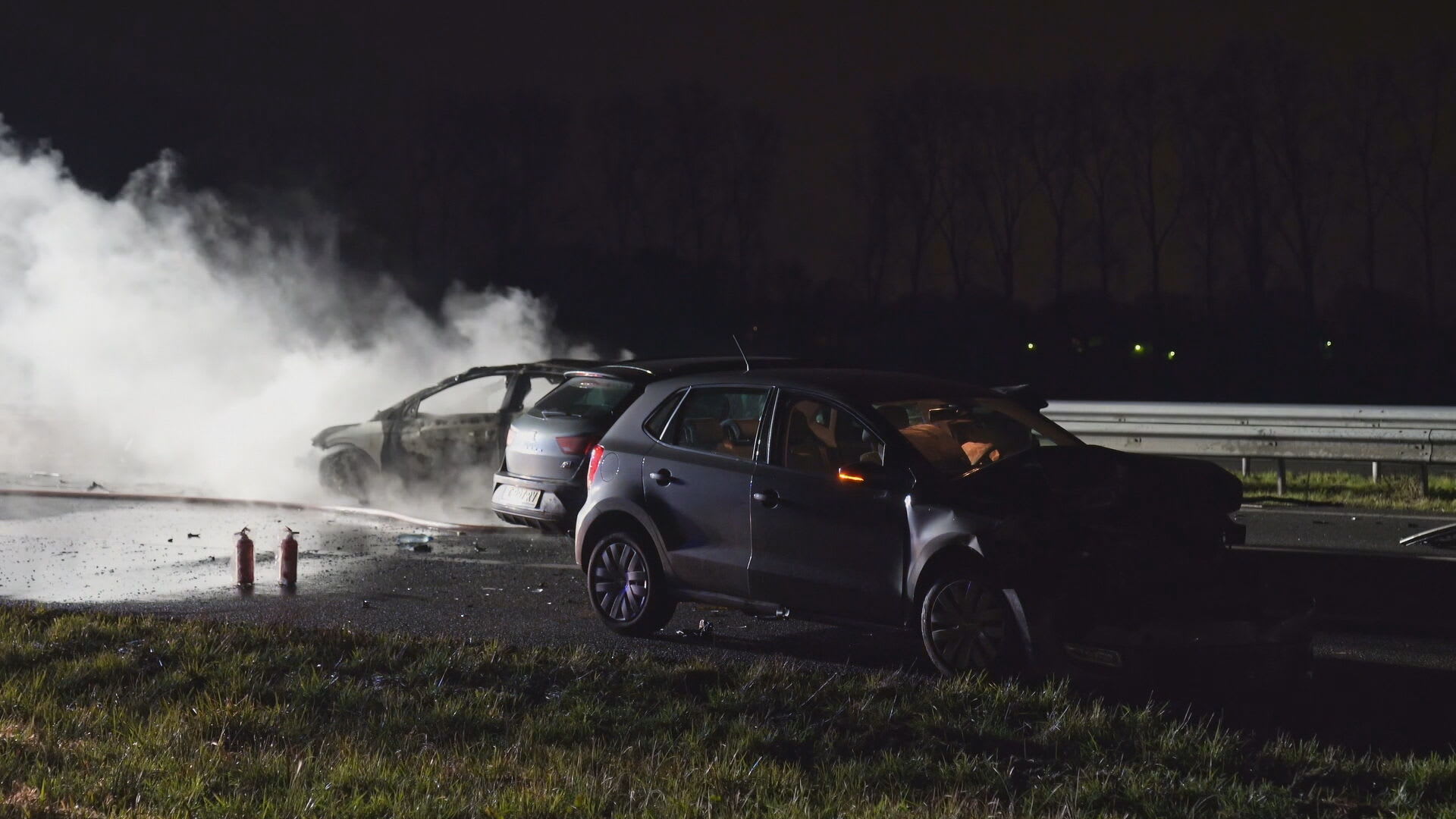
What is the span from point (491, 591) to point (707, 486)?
2.87 metres

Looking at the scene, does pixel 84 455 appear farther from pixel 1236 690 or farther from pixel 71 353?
pixel 1236 690

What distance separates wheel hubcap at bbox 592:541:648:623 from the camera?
28.2ft

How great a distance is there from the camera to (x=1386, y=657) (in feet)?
26.1

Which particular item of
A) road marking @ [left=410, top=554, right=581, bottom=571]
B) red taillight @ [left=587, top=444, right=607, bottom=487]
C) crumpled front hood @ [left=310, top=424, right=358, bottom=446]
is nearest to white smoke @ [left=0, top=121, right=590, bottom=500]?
crumpled front hood @ [left=310, top=424, right=358, bottom=446]

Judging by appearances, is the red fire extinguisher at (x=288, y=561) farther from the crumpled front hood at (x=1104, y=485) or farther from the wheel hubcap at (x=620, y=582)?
the crumpled front hood at (x=1104, y=485)

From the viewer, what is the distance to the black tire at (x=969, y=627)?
6957mm

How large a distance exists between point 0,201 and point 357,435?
11.6 meters

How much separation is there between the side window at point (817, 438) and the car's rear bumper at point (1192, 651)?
5.30 feet

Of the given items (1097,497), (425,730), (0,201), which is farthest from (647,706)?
(0,201)

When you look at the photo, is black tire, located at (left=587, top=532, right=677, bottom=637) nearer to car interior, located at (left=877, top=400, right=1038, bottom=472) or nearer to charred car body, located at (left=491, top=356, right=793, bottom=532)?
charred car body, located at (left=491, top=356, right=793, bottom=532)

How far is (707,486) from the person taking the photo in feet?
26.9

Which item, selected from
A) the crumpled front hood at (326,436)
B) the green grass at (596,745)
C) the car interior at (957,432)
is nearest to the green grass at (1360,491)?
the car interior at (957,432)

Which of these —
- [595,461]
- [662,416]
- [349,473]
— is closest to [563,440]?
[595,461]

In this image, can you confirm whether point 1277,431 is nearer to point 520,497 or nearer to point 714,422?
point 520,497
